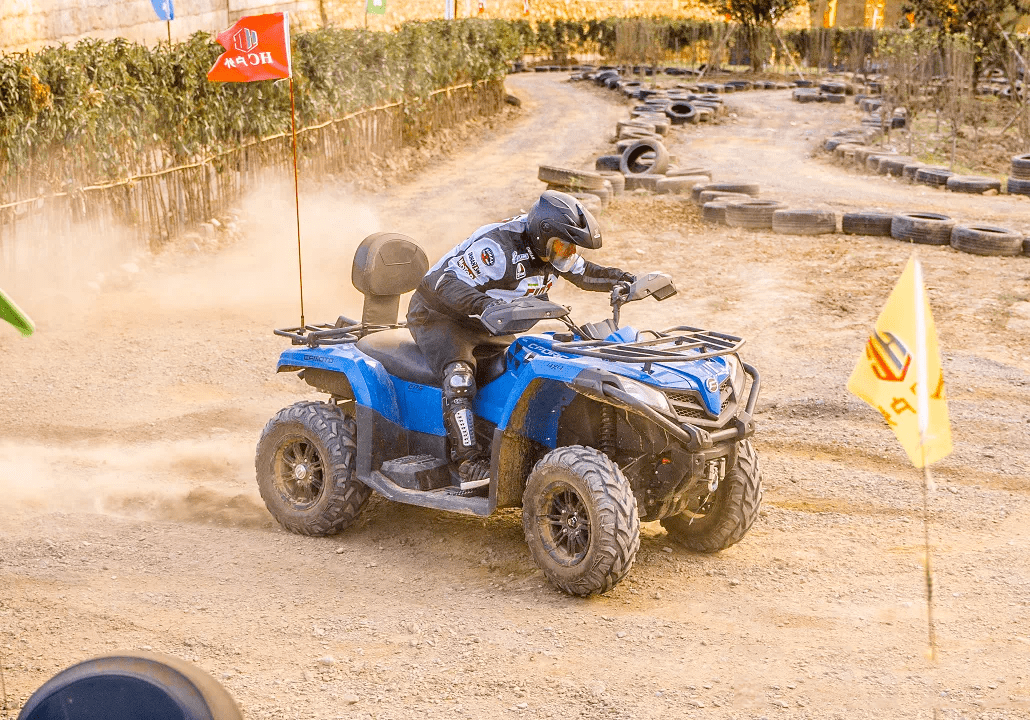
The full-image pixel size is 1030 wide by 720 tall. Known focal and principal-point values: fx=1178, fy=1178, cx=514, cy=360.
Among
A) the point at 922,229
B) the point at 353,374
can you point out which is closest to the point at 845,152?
the point at 922,229

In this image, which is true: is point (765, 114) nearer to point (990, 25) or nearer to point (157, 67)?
point (990, 25)

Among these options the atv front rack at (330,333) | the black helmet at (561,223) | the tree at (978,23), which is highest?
the tree at (978,23)

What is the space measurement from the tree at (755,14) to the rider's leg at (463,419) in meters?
40.0

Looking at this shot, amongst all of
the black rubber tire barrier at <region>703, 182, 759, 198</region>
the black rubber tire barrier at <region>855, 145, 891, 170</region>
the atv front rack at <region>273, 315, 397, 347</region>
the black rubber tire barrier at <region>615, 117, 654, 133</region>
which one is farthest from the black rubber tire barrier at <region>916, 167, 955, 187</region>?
the atv front rack at <region>273, 315, 397, 347</region>

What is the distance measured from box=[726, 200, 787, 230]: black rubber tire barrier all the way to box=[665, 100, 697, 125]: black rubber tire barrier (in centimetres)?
1380

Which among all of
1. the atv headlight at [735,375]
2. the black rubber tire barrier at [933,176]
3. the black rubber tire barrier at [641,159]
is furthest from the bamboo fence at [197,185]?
the black rubber tire barrier at [933,176]

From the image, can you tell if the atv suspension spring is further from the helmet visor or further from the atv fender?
the atv fender

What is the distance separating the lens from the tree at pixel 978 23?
28797mm

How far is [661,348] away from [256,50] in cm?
674

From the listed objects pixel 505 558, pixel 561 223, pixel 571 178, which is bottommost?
pixel 505 558

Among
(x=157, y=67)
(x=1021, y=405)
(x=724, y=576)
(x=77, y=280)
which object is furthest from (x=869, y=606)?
(x=157, y=67)

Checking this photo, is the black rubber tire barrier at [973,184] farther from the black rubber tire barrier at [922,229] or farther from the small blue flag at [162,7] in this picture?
the small blue flag at [162,7]

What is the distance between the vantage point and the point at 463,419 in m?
6.34

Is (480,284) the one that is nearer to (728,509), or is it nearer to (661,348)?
(661,348)
